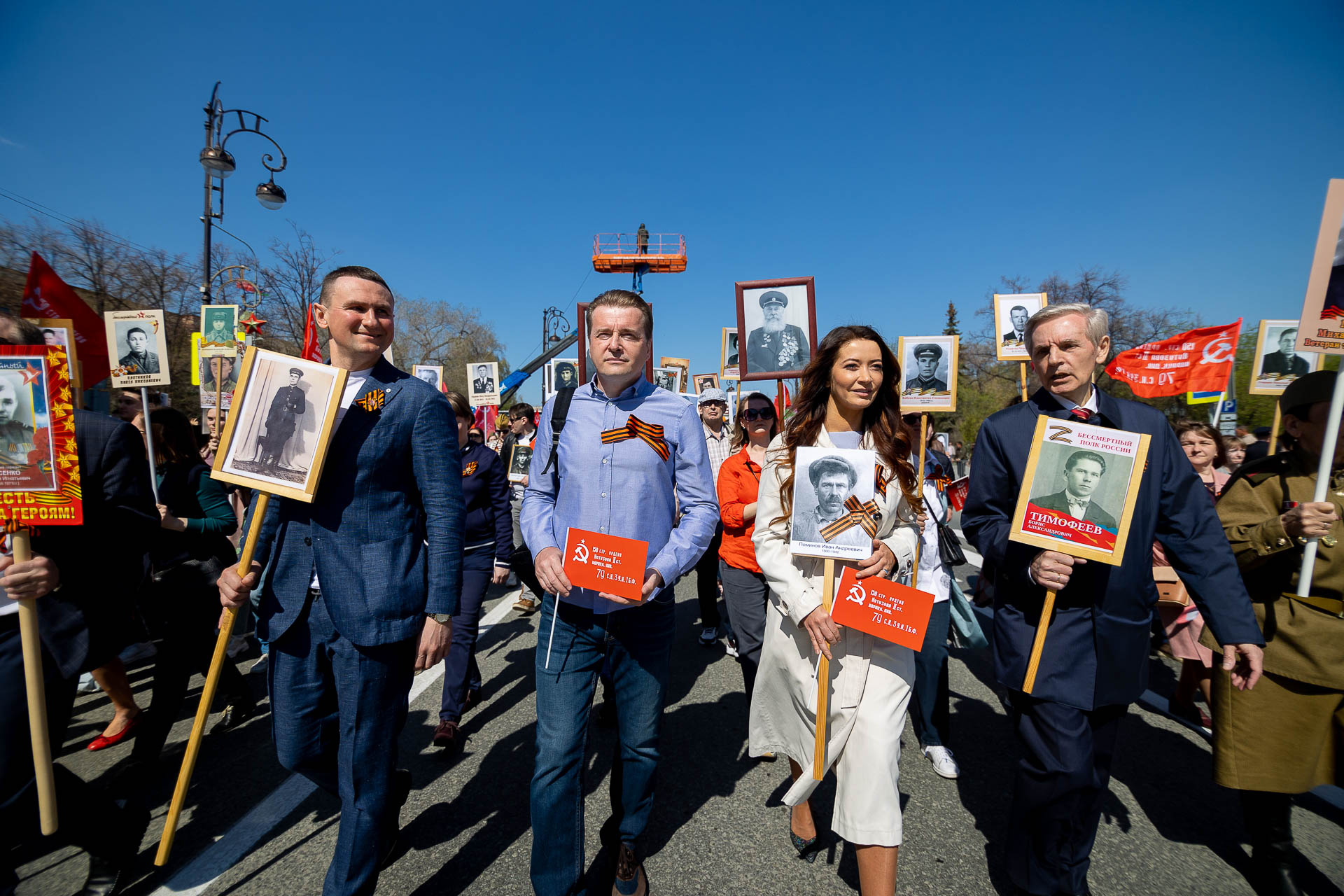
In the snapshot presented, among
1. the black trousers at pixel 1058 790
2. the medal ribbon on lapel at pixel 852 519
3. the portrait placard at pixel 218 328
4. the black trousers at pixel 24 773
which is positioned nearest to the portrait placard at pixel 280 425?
the black trousers at pixel 24 773

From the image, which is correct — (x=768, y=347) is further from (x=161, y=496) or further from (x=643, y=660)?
(x=161, y=496)

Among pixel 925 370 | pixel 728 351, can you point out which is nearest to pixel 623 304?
pixel 925 370

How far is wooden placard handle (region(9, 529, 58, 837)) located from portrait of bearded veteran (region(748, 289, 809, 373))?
3848 mm

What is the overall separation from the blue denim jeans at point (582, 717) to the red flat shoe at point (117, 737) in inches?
132

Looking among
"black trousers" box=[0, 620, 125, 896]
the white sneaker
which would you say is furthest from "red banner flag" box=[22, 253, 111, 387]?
the white sneaker

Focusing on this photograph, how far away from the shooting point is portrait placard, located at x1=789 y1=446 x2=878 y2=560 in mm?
2338

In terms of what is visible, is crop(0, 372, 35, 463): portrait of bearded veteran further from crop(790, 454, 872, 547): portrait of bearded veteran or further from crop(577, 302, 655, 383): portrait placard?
crop(790, 454, 872, 547): portrait of bearded veteran

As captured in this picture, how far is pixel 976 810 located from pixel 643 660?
206 centimetres

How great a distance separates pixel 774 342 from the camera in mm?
4535

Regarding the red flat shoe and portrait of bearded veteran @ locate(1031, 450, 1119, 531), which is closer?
portrait of bearded veteran @ locate(1031, 450, 1119, 531)

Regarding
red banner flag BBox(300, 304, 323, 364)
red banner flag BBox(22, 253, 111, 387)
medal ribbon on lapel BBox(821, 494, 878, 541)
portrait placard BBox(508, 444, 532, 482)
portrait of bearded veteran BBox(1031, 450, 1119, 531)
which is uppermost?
red banner flag BBox(22, 253, 111, 387)

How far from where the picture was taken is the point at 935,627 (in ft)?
11.7

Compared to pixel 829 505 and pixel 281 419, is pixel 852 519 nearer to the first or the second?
pixel 829 505

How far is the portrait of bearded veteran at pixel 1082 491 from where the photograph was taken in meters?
2.16
